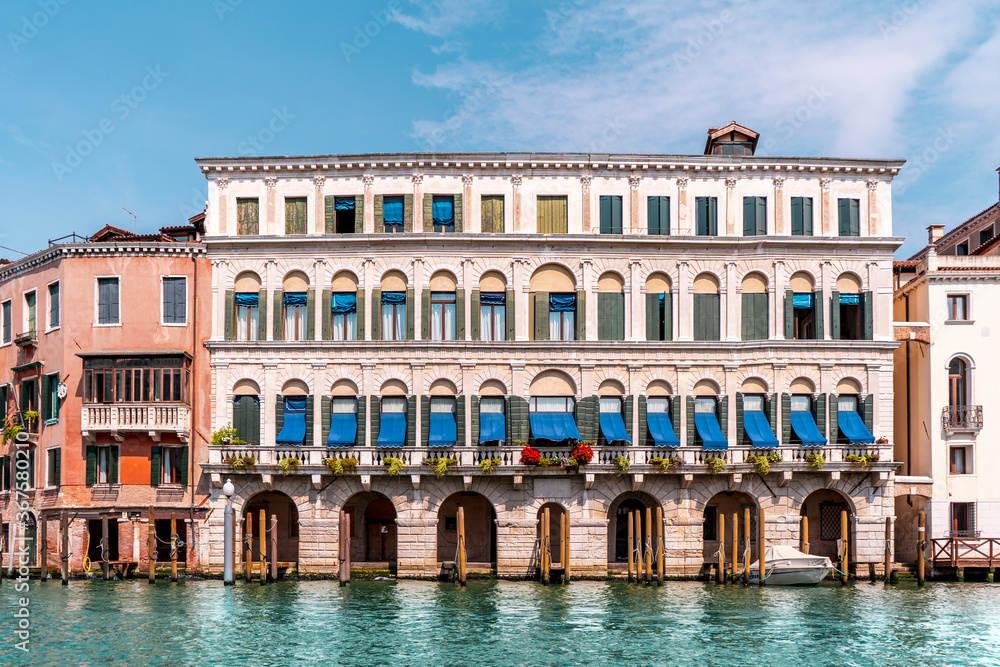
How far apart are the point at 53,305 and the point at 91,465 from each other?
27.1 ft

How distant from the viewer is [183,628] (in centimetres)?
3781

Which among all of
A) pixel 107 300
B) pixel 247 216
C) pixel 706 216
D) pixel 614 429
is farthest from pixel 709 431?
pixel 107 300

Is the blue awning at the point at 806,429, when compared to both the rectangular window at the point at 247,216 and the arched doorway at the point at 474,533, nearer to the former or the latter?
the arched doorway at the point at 474,533

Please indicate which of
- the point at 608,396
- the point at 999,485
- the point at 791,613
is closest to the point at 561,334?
the point at 608,396

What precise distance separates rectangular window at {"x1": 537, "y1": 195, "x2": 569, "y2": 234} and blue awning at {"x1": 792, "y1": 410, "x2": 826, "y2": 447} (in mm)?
13464

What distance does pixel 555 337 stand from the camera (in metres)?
52.5

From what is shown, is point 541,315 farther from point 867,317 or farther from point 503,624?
point 503,624

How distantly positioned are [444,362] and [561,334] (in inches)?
216

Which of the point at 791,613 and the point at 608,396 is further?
the point at 608,396

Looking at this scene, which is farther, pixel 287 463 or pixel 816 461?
pixel 816 461

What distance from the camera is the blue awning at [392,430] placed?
50672 mm

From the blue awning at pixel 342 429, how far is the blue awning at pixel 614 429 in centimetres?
1111

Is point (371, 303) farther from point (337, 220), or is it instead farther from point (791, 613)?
point (791, 613)

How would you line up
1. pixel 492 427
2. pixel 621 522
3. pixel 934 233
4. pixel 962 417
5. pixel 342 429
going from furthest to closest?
1. pixel 934 233
2. pixel 621 522
3. pixel 962 417
4. pixel 342 429
5. pixel 492 427
